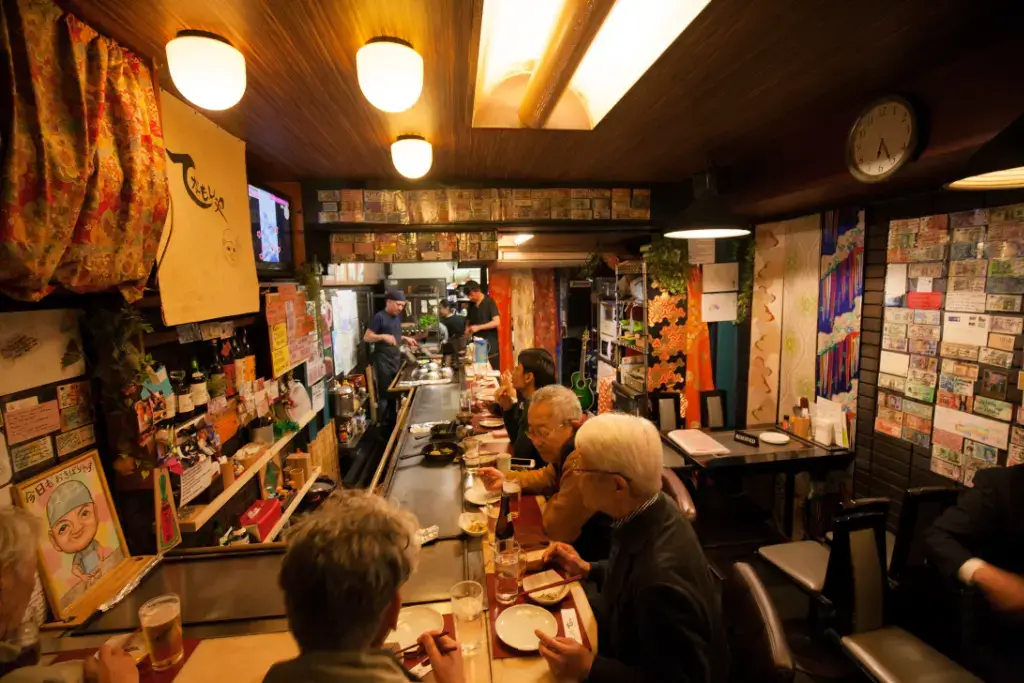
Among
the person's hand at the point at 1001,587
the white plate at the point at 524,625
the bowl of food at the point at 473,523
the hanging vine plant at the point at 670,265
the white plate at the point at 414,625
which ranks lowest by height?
the person's hand at the point at 1001,587

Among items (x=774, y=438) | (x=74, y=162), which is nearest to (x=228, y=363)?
(x=74, y=162)

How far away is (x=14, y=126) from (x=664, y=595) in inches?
93.8

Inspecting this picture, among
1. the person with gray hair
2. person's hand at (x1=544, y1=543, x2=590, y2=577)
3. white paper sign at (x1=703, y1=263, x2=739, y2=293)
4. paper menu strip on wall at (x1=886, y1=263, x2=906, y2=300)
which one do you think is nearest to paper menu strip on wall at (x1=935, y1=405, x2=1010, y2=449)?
paper menu strip on wall at (x1=886, y1=263, x2=906, y2=300)

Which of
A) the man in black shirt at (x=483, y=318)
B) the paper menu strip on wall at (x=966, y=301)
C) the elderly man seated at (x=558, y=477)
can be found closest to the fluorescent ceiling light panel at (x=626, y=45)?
the elderly man seated at (x=558, y=477)

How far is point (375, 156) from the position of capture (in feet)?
11.2

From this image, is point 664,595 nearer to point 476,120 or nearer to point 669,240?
point 476,120

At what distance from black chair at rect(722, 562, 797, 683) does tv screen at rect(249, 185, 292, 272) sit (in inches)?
137

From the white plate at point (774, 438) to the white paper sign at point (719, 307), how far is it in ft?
4.65

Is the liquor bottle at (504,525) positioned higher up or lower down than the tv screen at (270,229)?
lower down

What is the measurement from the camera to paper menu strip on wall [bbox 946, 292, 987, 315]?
9.19 ft

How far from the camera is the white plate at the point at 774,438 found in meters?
3.87

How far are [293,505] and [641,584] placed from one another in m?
3.12

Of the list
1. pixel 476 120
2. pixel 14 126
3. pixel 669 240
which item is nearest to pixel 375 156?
pixel 476 120

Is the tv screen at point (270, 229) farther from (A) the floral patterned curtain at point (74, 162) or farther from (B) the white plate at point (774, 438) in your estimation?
(B) the white plate at point (774, 438)
